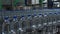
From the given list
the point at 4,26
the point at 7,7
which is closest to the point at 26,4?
the point at 7,7

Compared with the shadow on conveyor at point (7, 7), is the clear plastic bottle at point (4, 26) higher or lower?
lower

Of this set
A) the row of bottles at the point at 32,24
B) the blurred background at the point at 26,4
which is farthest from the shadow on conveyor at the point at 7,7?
the row of bottles at the point at 32,24

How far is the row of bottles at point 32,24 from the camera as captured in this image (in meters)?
1.80

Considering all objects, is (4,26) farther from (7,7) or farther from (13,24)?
(7,7)

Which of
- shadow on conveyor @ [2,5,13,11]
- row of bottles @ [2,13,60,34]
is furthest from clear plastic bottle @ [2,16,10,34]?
shadow on conveyor @ [2,5,13,11]

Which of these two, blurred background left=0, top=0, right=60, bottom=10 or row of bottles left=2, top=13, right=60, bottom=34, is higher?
blurred background left=0, top=0, right=60, bottom=10

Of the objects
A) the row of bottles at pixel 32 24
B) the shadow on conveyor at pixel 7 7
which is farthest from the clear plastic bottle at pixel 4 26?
the shadow on conveyor at pixel 7 7

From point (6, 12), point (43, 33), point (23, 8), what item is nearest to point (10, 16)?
point (6, 12)

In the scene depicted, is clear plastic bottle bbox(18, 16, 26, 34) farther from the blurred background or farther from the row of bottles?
the blurred background

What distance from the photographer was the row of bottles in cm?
180

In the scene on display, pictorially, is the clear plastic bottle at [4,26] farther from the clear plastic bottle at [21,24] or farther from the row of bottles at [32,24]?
the clear plastic bottle at [21,24]

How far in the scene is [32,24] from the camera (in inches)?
75.5

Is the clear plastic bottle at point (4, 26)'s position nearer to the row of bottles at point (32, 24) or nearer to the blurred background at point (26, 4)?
the row of bottles at point (32, 24)

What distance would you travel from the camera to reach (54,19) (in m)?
2.00
